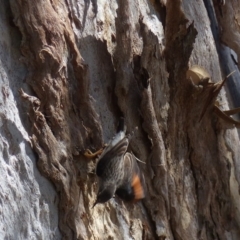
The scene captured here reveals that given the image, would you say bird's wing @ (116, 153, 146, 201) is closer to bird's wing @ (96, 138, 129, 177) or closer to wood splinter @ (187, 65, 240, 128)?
bird's wing @ (96, 138, 129, 177)

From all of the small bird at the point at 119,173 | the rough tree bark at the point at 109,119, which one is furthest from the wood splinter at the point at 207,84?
the small bird at the point at 119,173

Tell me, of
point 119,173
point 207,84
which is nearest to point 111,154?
point 119,173

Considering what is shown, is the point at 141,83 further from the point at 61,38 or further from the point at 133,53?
the point at 61,38

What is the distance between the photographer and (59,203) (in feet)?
5.12

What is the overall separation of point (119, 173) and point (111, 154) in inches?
2.9

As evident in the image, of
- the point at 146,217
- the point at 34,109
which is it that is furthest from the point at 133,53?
the point at 146,217

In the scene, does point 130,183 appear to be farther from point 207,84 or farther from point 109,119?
point 207,84

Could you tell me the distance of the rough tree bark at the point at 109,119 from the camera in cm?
152

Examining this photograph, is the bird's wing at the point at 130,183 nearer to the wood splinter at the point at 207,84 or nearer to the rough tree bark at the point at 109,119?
the rough tree bark at the point at 109,119

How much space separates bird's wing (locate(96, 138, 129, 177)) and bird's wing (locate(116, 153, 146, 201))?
55mm

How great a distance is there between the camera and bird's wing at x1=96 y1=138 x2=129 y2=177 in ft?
5.19

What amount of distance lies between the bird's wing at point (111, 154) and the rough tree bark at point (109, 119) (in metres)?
0.06

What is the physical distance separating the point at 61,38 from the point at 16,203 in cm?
48

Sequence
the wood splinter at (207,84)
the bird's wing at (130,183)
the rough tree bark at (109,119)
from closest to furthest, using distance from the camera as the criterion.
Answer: the rough tree bark at (109,119) < the bird's wing at (130,183) < the wood splinter at (207,84)
